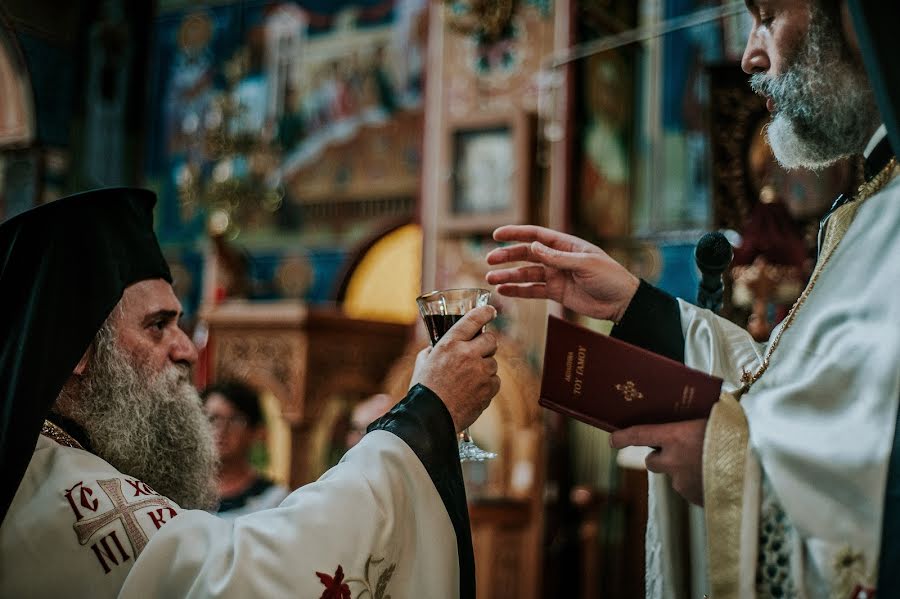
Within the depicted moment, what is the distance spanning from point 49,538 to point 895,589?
1.48 m

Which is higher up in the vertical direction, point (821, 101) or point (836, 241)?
point (821, 101)

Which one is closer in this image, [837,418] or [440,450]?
[837,418]

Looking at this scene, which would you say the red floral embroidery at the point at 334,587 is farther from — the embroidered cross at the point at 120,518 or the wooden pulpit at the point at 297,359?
the wooden pulpit at the point at 297,359

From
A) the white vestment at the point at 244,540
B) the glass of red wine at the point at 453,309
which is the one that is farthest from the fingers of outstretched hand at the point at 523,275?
the white vestment at the point at 244,540

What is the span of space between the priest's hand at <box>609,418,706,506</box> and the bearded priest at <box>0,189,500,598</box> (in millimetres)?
412

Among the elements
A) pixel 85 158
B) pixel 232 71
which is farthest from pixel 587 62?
pixel 85 158

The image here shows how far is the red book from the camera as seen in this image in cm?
140

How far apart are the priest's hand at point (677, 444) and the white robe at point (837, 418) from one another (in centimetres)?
9

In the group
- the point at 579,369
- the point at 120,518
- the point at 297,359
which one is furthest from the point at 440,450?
the point at 297,359

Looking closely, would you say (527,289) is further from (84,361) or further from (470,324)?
(84,361)

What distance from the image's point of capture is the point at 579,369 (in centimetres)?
146

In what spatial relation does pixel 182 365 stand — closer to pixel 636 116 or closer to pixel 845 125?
pixel 845 125

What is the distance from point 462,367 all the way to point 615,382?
0.42 meters

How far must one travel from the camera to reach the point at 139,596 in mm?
1561
